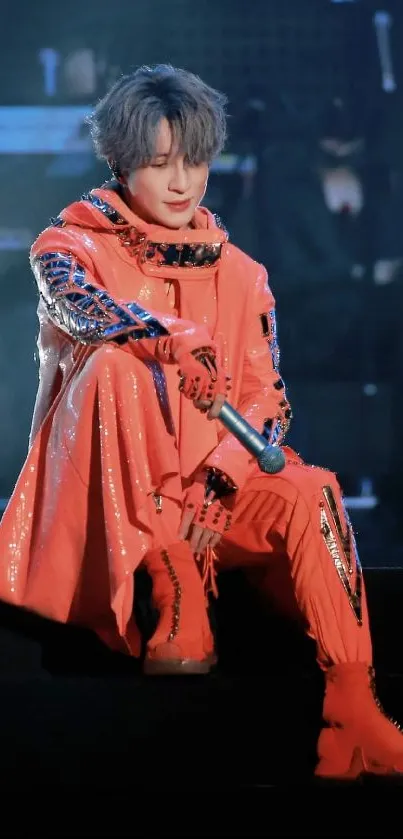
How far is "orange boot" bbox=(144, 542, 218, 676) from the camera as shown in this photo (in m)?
1.48

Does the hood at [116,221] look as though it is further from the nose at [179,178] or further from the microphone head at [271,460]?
the microphone head at [271,460]

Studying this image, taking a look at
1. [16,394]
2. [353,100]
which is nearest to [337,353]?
[353,100]

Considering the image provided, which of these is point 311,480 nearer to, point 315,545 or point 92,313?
point 315,545

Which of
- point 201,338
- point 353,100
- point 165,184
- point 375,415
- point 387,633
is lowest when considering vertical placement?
point 387,633

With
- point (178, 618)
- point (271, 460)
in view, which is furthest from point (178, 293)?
point (178, 618)

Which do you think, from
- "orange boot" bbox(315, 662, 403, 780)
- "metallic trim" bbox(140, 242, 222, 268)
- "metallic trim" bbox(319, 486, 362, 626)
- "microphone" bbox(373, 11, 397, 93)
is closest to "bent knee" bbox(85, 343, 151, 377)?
"metallic trim" bbox(140, 242, 222, 268)

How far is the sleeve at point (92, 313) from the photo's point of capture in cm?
151

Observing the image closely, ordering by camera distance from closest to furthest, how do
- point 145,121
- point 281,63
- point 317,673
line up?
point 317,673 < point 145,121 < point 281,63

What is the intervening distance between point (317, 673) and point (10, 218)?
1932 millimetres

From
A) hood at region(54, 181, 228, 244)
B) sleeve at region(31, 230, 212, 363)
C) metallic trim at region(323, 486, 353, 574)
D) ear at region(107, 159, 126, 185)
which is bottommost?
metallic trim at region(323, 486, 353, 574)

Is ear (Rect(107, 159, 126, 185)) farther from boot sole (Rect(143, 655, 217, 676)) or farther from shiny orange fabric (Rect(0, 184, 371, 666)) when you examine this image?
boot sole (Rect(143, 655, 217, 676))

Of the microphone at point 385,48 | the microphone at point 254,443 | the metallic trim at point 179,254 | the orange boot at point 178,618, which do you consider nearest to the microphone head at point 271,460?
the microphone at point 254,443

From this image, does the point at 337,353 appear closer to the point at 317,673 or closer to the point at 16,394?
the point at 16,394

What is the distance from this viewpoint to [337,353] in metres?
3.04
